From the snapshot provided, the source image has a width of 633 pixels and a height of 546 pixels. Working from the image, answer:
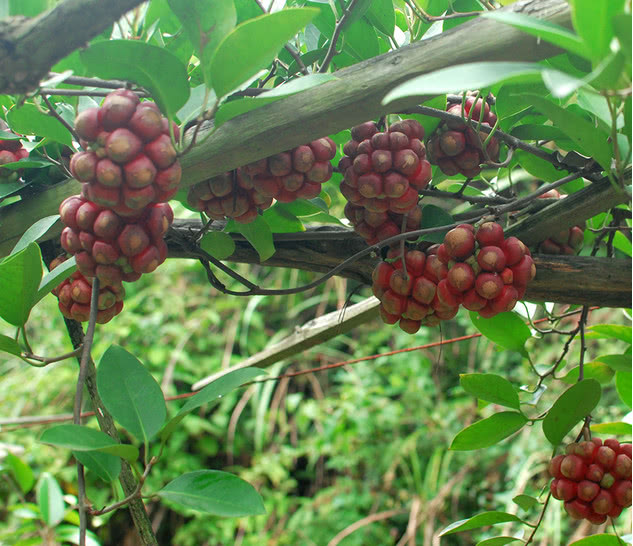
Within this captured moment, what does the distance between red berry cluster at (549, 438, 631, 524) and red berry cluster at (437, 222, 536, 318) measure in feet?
0.72

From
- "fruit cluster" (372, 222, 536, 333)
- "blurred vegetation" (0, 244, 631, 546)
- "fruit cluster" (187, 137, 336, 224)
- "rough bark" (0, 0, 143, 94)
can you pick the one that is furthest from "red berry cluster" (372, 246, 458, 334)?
"blurred vegetation" (0, 244, 631, 546)

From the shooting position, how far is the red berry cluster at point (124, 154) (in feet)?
1.32

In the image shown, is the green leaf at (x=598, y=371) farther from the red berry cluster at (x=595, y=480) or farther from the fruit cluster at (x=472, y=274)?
the fruit cluster at (x=472, y=274)

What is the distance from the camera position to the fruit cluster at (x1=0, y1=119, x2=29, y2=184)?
0.61m

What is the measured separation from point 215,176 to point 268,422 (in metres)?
1.84

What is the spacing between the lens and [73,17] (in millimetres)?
365

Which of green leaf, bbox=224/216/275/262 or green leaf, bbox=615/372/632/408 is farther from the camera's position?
green leaf, bbox=615/372/632/408

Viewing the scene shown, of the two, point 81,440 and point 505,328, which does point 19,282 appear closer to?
point 81,440

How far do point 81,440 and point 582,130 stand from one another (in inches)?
16.8

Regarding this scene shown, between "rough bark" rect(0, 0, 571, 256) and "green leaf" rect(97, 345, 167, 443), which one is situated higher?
"rough bark" rect(0, 0, 571, 256)

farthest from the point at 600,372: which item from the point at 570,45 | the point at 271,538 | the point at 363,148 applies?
the point at 271,538

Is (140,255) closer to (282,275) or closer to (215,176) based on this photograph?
(215,176)

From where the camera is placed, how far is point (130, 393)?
1.63 feet

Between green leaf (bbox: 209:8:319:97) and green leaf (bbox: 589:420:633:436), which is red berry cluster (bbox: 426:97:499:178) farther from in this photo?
green leaf (bbox: 589:420:633:436)
